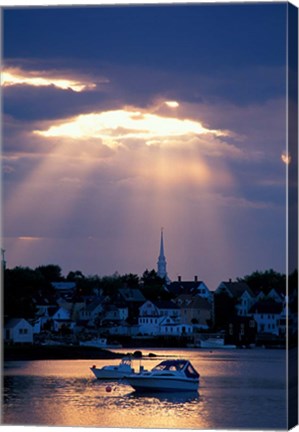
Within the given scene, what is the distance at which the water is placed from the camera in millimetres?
17062

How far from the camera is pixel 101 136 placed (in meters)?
18.0

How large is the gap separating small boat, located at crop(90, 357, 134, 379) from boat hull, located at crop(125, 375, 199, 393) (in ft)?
0.32

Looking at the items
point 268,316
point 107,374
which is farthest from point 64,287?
point 268,316

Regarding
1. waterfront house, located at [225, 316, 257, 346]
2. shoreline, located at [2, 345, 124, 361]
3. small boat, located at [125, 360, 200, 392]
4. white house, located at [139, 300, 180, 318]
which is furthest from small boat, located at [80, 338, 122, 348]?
waterfront house, located at [225, 316, 257, 346]

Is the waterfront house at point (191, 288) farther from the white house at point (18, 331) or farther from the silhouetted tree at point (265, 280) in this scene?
the white house at point (18, 331)

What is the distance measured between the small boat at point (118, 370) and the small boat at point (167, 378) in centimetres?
10

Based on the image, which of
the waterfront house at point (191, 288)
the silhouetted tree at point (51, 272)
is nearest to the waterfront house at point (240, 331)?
the waterfront house at point (191, 288)

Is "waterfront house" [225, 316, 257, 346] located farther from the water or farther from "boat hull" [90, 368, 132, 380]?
"boat hull" [90, 368, 132, 380]

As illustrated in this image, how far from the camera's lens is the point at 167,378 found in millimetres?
19250

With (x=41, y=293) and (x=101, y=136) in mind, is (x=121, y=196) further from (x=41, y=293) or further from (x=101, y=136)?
(x=41, y=293)

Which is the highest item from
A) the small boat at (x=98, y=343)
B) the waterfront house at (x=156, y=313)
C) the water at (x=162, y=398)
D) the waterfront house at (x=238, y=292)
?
the waterfront house at (x=238, y=292)

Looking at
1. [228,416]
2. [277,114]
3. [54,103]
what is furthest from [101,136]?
[228,416]

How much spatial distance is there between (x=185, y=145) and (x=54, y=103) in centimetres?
163

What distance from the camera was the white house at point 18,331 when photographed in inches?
721
